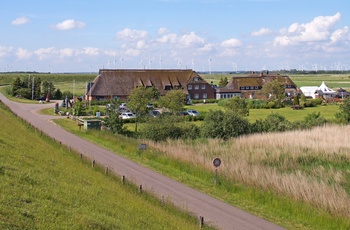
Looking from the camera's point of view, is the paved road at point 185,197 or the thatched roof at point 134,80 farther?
the thatched roof at point 134,80

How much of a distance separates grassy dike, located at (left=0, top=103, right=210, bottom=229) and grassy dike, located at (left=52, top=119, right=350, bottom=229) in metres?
3.19

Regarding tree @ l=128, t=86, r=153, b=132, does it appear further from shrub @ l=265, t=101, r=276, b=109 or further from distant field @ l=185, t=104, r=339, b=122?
shrub @ l=265, t=101, r=276, b=109

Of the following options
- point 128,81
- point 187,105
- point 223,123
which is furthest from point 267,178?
point 128,81

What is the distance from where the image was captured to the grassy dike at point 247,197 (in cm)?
1509

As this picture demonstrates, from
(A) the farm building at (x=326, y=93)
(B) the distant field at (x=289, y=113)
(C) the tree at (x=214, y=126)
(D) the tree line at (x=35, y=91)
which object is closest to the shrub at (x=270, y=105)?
(B) the distant field at (x=289, y=113)

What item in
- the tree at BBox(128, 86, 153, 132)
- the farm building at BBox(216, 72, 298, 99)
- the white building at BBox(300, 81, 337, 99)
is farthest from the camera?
the white building at BBox(300, 81, 337, 99)

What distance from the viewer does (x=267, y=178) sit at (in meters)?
19.5

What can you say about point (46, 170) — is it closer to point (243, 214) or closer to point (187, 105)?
point (243, 214)

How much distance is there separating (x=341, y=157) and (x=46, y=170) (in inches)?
734

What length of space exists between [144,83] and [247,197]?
71408mm

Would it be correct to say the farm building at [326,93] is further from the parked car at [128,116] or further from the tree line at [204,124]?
the parked car at [128,116]

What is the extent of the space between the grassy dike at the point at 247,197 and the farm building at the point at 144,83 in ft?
183

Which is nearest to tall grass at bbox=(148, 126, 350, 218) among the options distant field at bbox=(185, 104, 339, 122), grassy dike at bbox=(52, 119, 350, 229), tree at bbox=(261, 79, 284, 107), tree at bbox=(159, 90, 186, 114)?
grassy dike at bbox=(52, 119, 350, 229)

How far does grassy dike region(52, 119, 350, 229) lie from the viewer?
1509 centimetres
